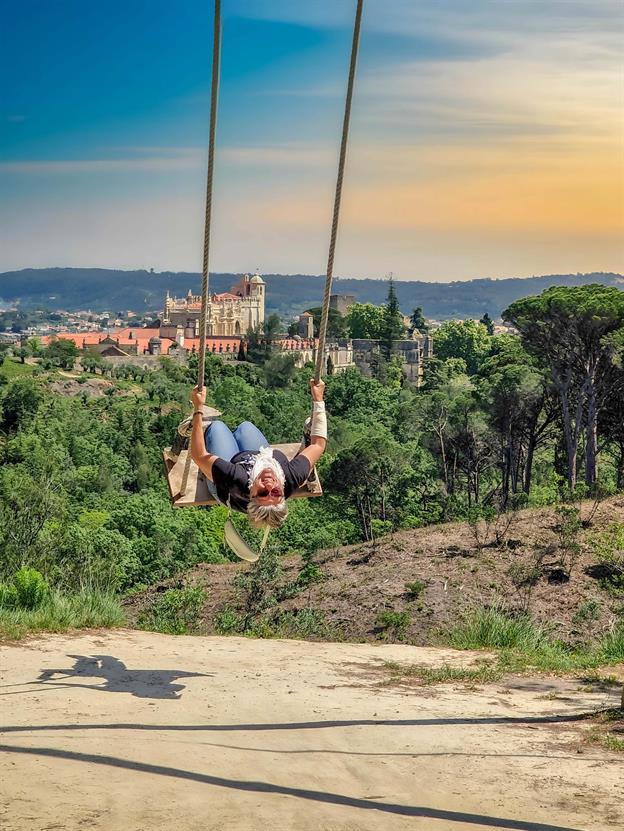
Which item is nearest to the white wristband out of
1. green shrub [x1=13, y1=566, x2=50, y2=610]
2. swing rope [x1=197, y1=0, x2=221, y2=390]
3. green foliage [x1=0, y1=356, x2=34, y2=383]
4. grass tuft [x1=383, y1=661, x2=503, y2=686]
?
swing rope [x1=197, y1=0, x2=221, y2=390]

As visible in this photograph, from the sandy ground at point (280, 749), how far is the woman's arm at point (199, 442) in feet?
5.08

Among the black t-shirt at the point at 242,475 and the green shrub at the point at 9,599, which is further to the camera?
the green shrub at the point at 9,599

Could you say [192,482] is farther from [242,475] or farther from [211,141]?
[211,141]

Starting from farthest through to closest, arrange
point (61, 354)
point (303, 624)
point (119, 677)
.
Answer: point (61, 354)
point (303, 624)
point (119, 677)

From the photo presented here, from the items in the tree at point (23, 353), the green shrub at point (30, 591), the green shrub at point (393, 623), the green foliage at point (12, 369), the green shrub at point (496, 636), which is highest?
the green shrub at point (30, 591)

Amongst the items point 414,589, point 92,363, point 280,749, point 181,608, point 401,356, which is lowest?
point 181,608

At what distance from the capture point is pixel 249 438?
22.2 ft

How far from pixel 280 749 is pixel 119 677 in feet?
7.47

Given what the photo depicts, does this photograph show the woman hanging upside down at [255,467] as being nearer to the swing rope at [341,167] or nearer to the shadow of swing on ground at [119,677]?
the swing rope at [341,167]

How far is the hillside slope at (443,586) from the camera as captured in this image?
14445 millimetres

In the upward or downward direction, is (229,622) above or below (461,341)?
below

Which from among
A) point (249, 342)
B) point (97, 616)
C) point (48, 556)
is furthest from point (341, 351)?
point (97, 616)

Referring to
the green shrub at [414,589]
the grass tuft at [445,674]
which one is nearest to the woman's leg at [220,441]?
the grass tuft at [445,674]

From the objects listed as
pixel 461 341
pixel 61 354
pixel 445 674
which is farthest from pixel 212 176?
pixel 461 341
